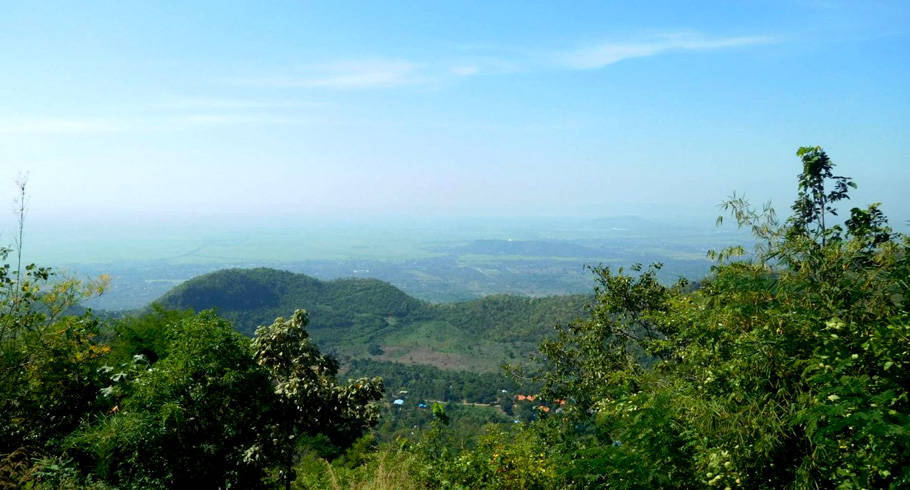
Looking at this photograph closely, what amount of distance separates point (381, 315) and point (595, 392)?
92253mm

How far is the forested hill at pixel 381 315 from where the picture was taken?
7656 cm

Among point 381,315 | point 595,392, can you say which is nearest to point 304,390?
point 595,392

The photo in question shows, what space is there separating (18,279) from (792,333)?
10.9 metres

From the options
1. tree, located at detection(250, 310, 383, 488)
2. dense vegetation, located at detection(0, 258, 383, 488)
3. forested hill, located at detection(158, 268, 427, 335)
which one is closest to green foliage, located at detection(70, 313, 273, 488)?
dense vegetation, located at detection(0, 258, 383, 488)

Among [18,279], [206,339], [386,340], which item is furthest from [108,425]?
→ [386,340]

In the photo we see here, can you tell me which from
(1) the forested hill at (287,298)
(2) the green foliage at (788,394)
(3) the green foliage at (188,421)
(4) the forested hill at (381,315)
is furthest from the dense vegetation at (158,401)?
(1) the forested hill at (287,298)

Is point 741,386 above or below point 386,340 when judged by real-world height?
above

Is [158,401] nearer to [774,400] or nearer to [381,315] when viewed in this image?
[774,400]

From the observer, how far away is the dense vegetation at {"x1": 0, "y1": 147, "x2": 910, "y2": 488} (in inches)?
121

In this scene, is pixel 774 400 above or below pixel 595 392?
above

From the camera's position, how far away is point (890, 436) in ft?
A: 8.43

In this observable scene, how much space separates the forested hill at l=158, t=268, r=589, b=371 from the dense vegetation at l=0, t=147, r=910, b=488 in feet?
191

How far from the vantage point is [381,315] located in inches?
3905

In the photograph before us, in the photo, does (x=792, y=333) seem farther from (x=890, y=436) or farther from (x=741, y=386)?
(x=890, y=436)
